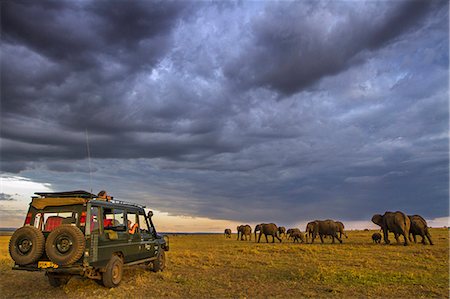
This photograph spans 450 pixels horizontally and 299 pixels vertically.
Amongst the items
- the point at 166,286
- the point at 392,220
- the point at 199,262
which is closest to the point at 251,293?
the point at 166,286

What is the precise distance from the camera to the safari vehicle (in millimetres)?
9906

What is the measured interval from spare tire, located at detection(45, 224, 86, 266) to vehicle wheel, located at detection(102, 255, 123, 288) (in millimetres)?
1285

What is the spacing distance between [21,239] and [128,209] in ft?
12.2

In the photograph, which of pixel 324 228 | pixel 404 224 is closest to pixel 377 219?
pixel 404 224

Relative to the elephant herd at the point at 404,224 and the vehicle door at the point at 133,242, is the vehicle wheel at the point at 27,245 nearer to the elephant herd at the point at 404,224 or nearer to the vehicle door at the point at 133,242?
the vehicle door at the point at 133,242

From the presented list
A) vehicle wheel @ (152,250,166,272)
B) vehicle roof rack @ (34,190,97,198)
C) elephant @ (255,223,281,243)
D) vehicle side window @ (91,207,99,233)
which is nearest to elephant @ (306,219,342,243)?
elephant @ (255,223,281,243)

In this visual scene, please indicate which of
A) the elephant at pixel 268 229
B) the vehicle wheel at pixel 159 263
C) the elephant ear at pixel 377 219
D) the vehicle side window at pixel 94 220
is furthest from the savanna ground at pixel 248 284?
the elephant at pixel 268 229

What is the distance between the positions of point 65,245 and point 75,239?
43 cm

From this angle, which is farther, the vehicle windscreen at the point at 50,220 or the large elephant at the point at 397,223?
the large elephant at the point at 397,223

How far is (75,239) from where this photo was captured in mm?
9789

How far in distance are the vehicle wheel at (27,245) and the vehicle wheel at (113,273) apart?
1945 millimetres

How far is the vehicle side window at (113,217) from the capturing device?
38.3ft

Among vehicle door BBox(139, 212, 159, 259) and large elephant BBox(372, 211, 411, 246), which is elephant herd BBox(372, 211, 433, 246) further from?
vehicle door BBox(139, 212, 159, 259)

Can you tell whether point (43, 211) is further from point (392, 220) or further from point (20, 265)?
point (392, 220)
